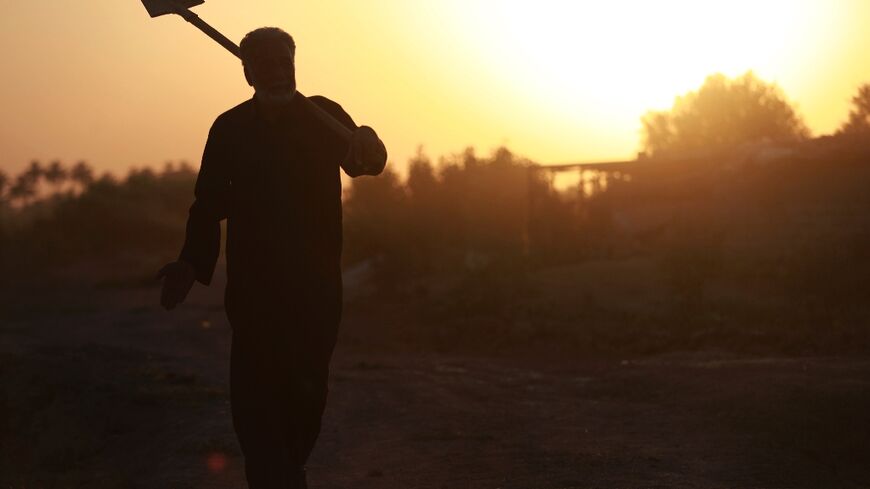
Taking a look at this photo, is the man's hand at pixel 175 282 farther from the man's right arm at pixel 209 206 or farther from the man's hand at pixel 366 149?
the man's hand at pixel 366 149

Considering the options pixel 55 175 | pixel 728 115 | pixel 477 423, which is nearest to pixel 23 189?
pixel 55 175

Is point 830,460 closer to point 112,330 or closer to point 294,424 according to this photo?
point 294,424

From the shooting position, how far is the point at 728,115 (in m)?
48.4

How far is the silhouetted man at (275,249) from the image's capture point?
4.59 metres

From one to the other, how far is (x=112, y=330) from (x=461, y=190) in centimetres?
2483

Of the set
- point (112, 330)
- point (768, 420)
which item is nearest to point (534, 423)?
point (768, 420)

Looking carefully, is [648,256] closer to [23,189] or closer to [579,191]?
[579,191]

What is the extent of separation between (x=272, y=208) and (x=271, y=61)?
544 mm

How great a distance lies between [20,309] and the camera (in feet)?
106

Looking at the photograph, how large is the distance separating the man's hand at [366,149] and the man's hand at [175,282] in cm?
75

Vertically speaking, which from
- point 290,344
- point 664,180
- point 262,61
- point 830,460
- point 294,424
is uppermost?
point 664,180

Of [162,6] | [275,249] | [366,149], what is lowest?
[275,249]

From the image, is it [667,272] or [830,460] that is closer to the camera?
[830,460]

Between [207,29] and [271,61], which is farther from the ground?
[207,29]
